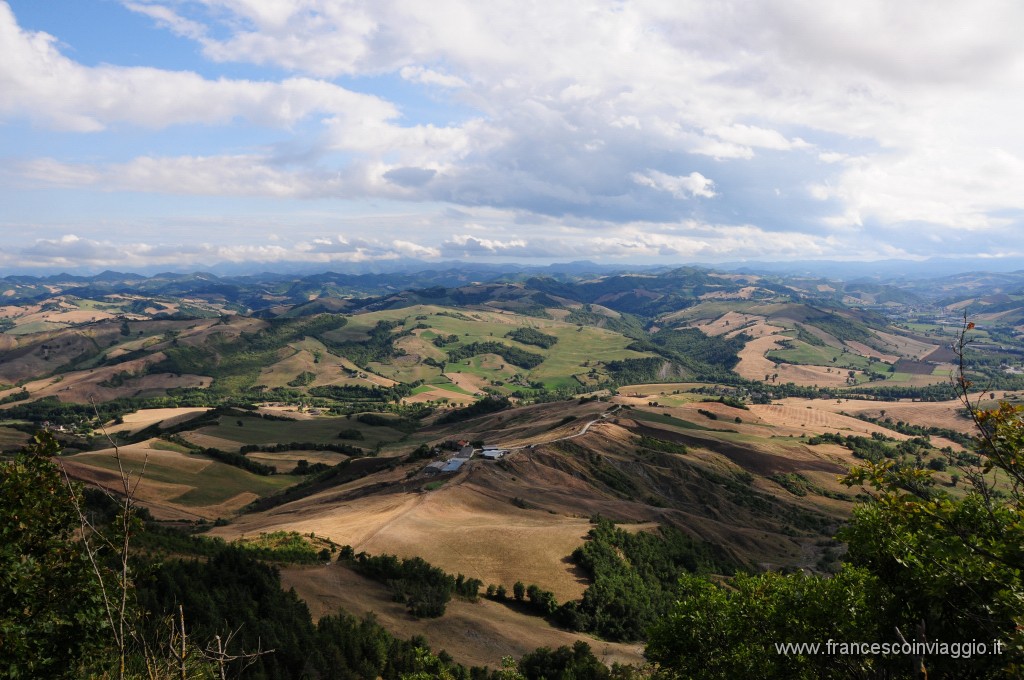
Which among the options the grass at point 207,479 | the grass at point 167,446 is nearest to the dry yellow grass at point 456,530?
the grass at point 207,479

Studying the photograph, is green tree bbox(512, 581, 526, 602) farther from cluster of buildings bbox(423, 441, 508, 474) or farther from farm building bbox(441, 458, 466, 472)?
farm building bbox(441, 458, 466, 472)

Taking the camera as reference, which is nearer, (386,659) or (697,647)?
(697,647)

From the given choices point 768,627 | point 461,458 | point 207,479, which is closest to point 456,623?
point 768,627

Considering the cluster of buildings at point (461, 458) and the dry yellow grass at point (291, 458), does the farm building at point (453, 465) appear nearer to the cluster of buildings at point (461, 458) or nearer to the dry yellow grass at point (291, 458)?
the cluster of buildings at point (461, 458)

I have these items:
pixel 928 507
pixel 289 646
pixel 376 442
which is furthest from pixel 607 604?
pixel 376 442

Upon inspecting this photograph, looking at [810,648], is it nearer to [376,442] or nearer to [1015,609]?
[1015,609]

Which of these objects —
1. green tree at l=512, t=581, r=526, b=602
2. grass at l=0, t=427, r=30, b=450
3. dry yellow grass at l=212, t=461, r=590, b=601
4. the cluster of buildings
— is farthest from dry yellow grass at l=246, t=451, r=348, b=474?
green tree at l=512, t=581, r=526, b=602
